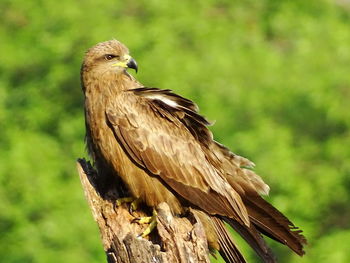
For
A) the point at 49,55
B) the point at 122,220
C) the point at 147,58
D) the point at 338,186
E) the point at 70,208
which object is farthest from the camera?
the point at 49,55

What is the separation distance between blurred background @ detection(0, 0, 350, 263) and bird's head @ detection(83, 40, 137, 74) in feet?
14.1

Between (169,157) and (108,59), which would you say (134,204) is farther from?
(108,59)

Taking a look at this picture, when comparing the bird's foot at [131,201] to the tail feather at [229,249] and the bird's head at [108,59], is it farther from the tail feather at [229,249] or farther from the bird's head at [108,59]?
the bird's head at [108,59]

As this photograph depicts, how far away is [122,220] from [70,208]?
6103mm

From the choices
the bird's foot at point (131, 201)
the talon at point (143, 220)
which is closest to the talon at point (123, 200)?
the bird's foot at point (131, 201)

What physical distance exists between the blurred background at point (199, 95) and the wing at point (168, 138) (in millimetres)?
4378

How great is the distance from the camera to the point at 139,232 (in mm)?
6949

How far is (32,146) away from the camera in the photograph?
15000 mm

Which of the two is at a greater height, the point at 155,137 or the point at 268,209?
the point at 155,137

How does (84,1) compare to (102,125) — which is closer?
(102,125)

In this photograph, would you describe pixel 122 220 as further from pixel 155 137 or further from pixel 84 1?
pixel 84 1

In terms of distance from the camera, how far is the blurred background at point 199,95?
13.0 m

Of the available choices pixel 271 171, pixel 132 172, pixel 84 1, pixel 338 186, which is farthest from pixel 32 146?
pixel 132 172

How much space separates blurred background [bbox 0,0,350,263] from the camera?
13.0m
